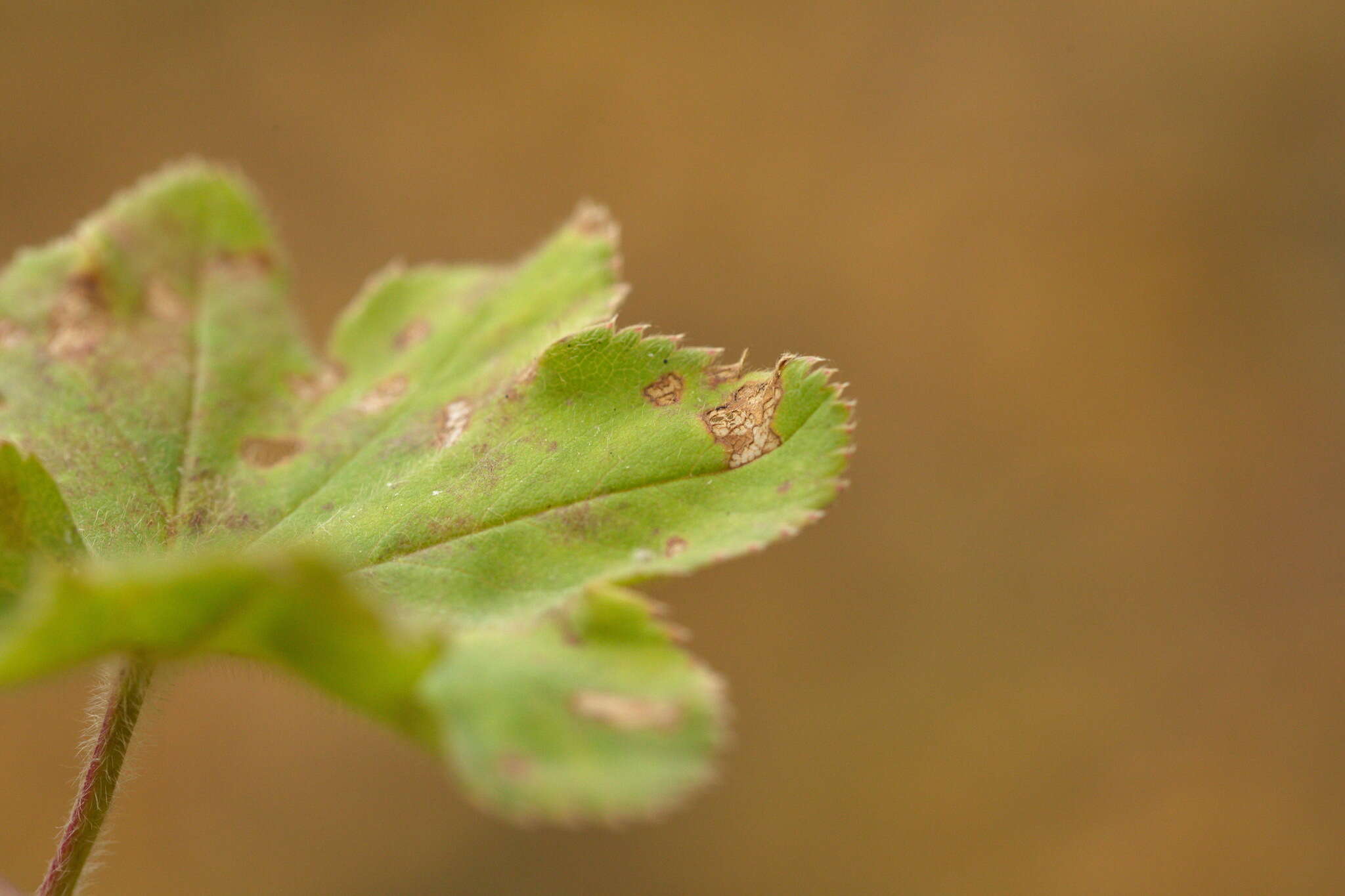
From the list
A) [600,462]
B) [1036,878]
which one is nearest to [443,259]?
[1036,878]

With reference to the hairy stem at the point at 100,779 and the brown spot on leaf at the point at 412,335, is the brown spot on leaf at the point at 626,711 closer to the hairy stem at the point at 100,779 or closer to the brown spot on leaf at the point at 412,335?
the hairy stem at the point at 100,779

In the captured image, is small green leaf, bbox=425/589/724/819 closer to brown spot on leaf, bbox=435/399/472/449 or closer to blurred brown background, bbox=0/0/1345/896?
brown spot on leaf, bbox=435/399/472/449

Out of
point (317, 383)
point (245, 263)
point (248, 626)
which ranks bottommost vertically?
point (248, 626)

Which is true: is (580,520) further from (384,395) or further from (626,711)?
(384,395)

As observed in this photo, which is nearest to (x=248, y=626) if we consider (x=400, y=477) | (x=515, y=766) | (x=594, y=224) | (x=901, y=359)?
(x=515, y=766)

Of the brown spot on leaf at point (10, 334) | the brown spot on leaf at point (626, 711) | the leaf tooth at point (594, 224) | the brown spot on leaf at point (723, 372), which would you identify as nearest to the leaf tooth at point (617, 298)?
the leaf tooth at point (594, 224)

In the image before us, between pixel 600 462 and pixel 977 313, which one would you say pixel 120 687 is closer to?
pixel 600 462
